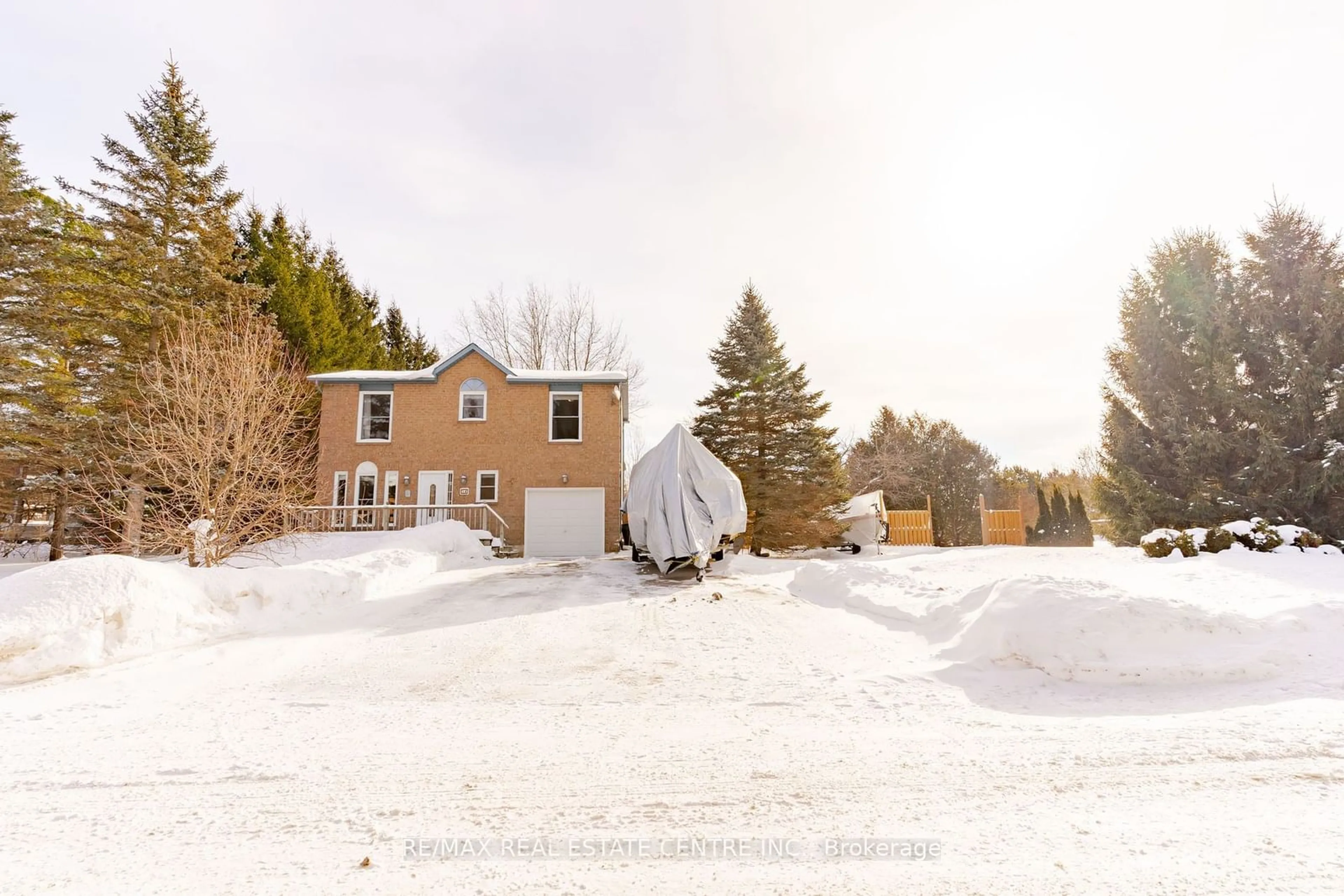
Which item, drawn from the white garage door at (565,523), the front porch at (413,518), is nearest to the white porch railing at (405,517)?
the front porch at (413,518)

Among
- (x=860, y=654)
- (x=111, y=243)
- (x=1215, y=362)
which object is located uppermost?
(x=111, y=243)

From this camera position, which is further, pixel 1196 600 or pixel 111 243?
pixel 111 243

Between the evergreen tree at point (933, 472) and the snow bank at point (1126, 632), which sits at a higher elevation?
the evergreen tree at point (933, 472)

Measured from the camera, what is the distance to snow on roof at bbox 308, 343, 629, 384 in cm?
1992

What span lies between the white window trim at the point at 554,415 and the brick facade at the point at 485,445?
0.07 metres

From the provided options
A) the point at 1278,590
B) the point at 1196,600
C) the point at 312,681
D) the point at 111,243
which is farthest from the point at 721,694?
the point at 111,243

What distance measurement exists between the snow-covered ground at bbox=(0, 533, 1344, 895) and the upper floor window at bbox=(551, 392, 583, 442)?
13440mm

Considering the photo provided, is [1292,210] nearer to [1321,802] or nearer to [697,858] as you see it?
[1321,802]

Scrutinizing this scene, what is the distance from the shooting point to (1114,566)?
10.8 metres

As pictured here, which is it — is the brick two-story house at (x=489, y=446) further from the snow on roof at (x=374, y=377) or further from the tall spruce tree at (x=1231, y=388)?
the tall spruce tree at (x=1231, y=388)

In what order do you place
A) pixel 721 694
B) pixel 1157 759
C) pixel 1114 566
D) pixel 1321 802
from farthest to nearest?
1. pixel 1114 566
2. pixel 721 694
3. pixel 1157 759
4. pixel 1321 802

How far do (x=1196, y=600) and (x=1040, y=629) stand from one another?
311cm

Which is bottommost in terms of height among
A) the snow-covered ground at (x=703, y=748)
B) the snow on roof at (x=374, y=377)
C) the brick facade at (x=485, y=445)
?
the snow-covered ground at (x=703, y=748)

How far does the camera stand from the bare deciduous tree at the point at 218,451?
955cm
